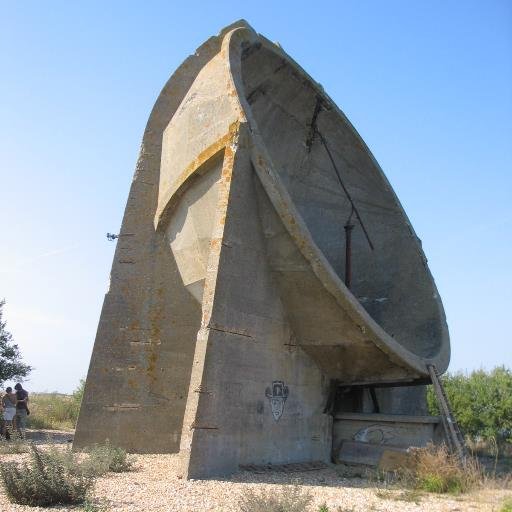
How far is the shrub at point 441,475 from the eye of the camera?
7.72 meters

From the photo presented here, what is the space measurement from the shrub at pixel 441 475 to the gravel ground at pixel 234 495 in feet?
1.01

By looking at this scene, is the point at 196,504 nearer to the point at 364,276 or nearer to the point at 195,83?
the point at 195,83

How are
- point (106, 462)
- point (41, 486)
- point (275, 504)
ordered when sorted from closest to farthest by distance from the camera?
point (275, 504) < point (41, 486) < point (106, 462)

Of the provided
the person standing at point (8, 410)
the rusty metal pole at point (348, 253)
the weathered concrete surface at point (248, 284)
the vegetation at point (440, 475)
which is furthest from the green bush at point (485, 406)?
the person standing at point (8, 410)

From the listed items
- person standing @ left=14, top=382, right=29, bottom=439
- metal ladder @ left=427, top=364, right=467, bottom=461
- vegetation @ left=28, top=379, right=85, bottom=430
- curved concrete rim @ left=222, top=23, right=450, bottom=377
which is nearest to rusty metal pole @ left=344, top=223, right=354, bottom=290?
curved concrete rim @ left=222, top=23, right=450, bottom=377

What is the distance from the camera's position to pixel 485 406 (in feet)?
58.1

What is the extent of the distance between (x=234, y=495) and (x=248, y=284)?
3192 mm

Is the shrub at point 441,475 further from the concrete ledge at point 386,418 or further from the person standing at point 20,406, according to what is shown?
the person standing at point 20,406

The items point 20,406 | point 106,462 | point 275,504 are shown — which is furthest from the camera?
point 20,406

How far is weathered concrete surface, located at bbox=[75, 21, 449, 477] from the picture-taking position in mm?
8766

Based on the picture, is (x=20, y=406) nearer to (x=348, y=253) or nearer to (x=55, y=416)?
(x=55, y=416)

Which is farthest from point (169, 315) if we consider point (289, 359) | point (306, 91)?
point (306, 91)

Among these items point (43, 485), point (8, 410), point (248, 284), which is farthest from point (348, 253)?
point (43, 485)

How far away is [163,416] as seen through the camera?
1108cm
